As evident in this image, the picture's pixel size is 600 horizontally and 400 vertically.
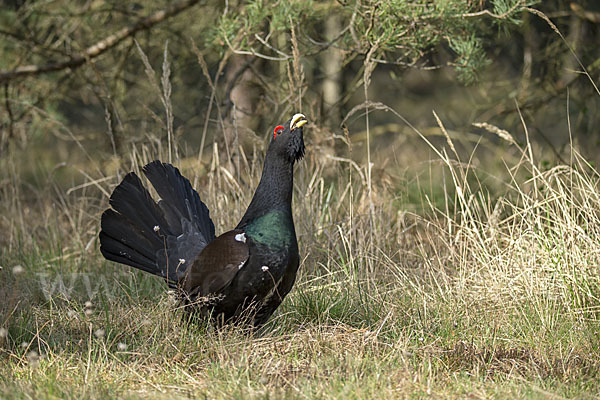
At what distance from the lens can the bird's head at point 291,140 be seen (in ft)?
11.5

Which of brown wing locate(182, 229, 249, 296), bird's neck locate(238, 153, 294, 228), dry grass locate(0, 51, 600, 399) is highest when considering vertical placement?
bird's neck locate(238, 153, 294, 228)

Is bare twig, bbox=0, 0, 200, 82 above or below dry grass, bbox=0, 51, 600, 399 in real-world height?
above

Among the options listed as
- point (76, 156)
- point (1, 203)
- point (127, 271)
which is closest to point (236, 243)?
point (127, 271)

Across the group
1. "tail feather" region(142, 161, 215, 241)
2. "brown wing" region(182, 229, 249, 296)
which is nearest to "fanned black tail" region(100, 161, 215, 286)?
"tail feather" region(142, 161, 215, 241)

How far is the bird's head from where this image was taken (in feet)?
11.5

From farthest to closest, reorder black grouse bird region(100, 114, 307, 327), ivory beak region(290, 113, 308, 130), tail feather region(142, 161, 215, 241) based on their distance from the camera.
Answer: tail feather region(142, 161, 215, 241)
ivory beak region(290, 113, 308, 130)
black grouse bird region(100, 114, 307, 327)

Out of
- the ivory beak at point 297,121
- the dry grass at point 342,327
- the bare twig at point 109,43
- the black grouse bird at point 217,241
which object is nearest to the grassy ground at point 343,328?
the dry grass at point 342,327

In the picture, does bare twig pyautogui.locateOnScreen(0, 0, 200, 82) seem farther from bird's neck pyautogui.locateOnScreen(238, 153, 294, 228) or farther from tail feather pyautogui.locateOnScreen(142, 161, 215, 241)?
bird's neck pyautogui.locateOnScreen(238, 153, 294, 228)

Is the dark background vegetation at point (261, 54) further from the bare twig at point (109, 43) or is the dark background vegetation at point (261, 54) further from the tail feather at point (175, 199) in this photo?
the tail feather at point (175, 199)

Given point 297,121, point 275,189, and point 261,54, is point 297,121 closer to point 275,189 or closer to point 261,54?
point 275,189

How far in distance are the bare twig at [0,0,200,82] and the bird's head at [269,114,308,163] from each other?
102 inches

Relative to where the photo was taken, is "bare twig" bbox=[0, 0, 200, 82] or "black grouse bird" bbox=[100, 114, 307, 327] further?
"bare twig" bbox=[0, 0, 200, 82]

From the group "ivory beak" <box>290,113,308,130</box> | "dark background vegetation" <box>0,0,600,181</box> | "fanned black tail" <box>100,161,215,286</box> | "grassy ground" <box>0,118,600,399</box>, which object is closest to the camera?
"grassy ground" <box>0,118,600,399</box>

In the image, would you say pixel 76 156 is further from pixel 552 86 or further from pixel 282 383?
pixel 282 383
